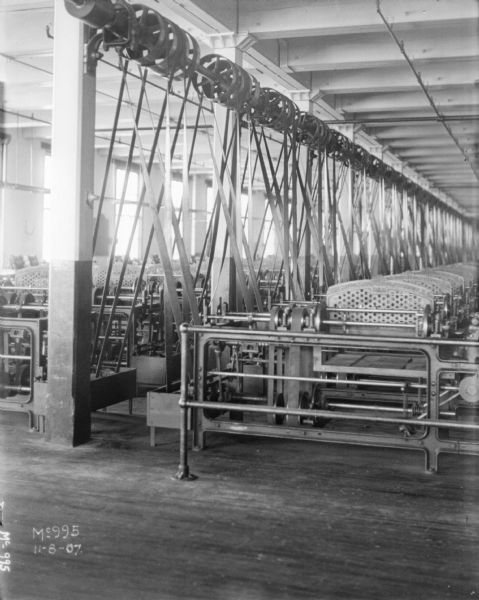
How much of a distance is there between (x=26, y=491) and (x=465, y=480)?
200 cm

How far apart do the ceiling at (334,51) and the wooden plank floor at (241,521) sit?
8.65ft

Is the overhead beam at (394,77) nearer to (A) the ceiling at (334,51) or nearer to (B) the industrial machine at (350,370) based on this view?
(A) the ceiling at (334,51)

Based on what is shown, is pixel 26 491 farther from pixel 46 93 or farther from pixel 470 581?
pixel 46 93

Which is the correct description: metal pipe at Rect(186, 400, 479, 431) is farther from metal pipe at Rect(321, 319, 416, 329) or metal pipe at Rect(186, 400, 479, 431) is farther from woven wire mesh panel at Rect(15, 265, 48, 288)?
woven wire mesh panel at Rect(15, 265, 48, 288)

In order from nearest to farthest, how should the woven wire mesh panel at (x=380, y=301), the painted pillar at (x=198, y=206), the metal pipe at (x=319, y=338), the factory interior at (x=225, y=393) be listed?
1. the factory interior at (x=225, y=393)
2. the metal pipe at (x=319, y=338)
3. the woven wire mesh panel at (x=380, y=301)
4. the painted pillar at (x=198, y=206)

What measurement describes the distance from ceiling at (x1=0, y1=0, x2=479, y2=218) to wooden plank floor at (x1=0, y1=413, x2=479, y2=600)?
2.64 metres

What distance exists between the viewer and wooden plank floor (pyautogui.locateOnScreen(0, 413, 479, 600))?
235 centimetres

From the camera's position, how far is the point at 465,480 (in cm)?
349

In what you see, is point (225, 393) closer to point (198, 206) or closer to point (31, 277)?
point (31, 277)

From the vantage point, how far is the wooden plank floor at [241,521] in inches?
92.4

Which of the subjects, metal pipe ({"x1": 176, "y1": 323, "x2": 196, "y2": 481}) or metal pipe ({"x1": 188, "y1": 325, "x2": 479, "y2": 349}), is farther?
metal pipe ({"x1": 176, "y1": 323, "x2": 196, "y2": 481})

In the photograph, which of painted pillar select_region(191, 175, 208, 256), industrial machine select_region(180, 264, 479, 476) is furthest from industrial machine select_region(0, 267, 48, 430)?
painted pillar select_region(191, 175, 208, 256)

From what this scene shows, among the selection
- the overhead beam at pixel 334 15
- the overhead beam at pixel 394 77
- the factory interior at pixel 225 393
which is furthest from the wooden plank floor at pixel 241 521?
the overhead beam at pixel 394 77

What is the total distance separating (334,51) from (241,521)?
609 cm
